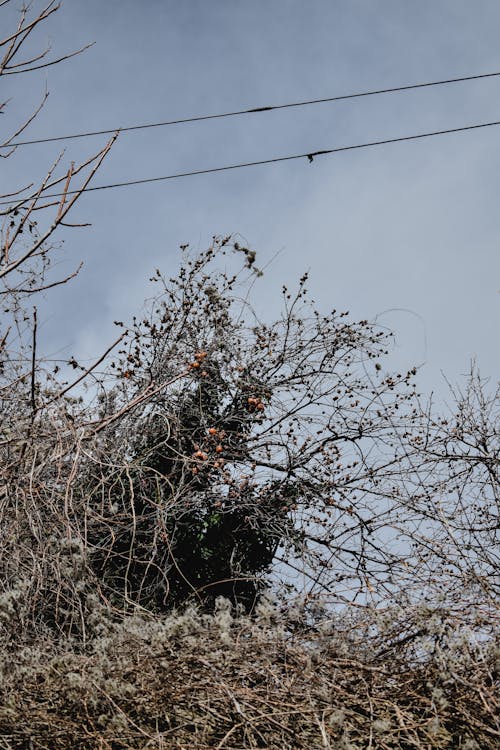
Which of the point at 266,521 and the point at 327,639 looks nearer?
the point at 327,639

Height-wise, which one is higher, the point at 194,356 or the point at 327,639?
the point at 194,356

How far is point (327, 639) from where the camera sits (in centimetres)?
286

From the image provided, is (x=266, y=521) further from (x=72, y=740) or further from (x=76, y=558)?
(x=72, y=740)

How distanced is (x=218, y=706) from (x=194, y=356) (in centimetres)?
380

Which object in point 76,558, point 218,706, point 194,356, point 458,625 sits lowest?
point 218,706

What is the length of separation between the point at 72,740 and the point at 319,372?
4430 mm

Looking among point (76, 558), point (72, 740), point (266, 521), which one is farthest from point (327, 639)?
point (266, 521)

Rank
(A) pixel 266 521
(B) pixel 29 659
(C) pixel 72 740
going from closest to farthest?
(C) pixel 72 740, (B) pixel 29 659, (A) pixel 266 521

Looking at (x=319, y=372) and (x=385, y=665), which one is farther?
(x=319, y=372)

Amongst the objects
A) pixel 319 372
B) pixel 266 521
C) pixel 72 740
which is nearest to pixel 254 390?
pixel 319 372

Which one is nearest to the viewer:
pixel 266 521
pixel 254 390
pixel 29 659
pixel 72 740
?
pixel 72 740

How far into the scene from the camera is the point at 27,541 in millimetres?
4363

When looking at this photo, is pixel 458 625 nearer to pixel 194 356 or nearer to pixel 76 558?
pixel 76 558

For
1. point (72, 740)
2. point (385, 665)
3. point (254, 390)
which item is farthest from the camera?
point (254, 390)
